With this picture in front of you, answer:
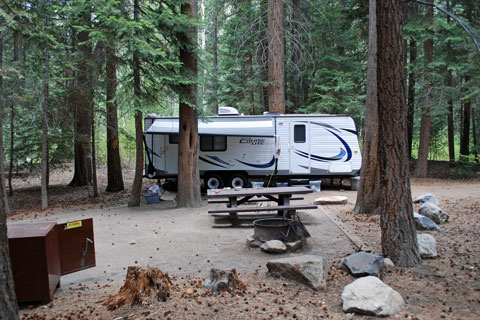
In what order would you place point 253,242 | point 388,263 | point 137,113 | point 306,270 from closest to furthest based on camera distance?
point 306,270 < point 388,263 < point 253,242 < point 137,113

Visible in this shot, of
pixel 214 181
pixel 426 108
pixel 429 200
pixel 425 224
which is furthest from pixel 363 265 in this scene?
pixel 426 108

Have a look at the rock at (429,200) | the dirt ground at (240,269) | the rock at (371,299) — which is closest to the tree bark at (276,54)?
the dirt ground at (240,269)

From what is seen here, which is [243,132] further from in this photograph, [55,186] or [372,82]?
[55,186]

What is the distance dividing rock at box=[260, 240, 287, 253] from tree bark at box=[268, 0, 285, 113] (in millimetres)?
9786

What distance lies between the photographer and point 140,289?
12.0ft

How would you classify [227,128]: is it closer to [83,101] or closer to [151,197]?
[151,197]

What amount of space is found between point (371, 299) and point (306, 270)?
2.76ft

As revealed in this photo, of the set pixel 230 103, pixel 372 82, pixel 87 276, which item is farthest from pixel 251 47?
pixel 87 276

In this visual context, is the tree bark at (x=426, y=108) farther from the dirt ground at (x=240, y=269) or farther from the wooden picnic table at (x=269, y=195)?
the wooden picnic table at (x=269, y=195)

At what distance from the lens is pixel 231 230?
298 inches

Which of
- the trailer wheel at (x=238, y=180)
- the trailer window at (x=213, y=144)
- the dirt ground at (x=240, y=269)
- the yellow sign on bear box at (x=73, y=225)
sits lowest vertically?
the dirt ground at (x=240, y=269)

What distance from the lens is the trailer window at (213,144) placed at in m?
14.0

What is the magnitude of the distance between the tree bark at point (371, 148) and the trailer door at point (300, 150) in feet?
17.2

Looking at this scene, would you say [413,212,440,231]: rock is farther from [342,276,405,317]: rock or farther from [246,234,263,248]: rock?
[342,276,405,317]: rock
